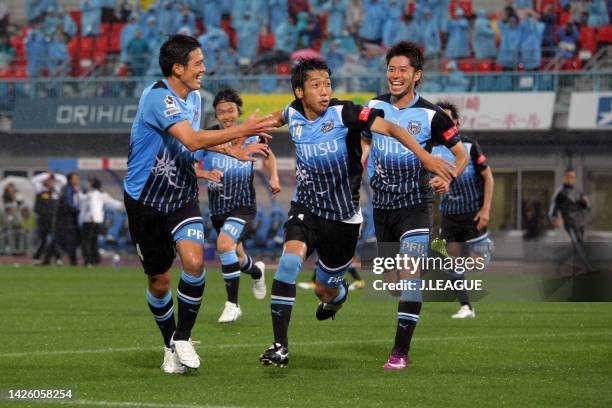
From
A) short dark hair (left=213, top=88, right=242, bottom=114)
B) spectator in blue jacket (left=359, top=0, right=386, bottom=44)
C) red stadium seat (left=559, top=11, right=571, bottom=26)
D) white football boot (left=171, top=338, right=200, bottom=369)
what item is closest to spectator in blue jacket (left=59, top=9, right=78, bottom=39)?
spectator in blue jacket (left=359, top=0, right=386, bottom=44)

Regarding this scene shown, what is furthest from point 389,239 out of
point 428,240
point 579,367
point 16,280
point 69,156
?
point 69,156

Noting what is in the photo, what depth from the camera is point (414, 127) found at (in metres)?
10.2

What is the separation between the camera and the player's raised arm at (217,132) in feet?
28.0

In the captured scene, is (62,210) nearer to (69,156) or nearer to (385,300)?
(69,156)

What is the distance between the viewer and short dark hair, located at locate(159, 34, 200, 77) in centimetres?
913

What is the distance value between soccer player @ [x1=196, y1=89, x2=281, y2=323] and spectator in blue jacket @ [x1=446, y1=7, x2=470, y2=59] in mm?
17354

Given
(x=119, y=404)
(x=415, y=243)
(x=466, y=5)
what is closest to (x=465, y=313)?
(x=415, y=243)

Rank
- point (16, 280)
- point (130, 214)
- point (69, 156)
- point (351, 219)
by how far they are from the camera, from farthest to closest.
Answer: point (69, 156), point (16, 280), point (351, 219), point (130, 214)

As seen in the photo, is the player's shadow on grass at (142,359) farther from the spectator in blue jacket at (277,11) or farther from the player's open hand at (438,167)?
the spectator in blue jacket at (277,11)

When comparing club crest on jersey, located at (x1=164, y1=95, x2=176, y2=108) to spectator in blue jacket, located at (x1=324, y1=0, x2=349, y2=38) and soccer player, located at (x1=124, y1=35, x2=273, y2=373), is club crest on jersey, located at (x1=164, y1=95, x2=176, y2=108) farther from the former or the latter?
spectator in blue jacket, located at (x1=324, y1=0, x2=349, y2=38)

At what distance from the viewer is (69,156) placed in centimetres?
3544

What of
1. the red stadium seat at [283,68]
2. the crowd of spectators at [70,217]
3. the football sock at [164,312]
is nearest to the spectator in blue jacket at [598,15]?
the red stadium seat at [283,68]

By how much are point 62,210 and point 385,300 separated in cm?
1334

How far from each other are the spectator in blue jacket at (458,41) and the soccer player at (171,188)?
22511 mm
